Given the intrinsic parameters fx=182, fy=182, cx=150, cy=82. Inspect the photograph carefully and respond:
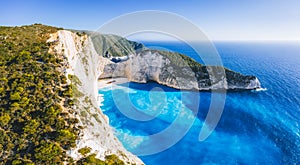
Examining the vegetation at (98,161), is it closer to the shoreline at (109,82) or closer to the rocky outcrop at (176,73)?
the rocky outcrop at (176,73)

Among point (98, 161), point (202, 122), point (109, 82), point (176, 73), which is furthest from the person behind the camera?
point (109, 82)

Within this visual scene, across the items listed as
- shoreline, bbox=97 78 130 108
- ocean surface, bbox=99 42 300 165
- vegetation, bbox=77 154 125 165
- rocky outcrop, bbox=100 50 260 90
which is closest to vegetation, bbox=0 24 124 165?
vegetation, bbox=77 154 125 165

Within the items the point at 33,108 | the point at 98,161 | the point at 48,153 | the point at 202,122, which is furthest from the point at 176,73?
the point at 48,153

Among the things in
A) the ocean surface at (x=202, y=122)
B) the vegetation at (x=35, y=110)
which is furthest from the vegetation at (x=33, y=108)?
the ocean surface at (x=202, y=122)

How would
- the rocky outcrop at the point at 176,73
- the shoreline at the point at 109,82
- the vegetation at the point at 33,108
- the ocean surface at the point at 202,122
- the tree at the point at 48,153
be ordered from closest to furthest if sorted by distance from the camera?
the tree at the point at 48,153 < the vegetation at the point at 33,108 < the ocean surface at the point at 202,122 < the rocky outcrop at the point at 176,73 < the shoreline at the point at 109,82

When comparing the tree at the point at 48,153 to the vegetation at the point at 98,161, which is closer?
the tree at the point at 48,153

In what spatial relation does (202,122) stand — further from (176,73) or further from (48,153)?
(48,153)

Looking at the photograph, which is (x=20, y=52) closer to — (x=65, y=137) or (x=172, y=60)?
(x=65, y=137)
